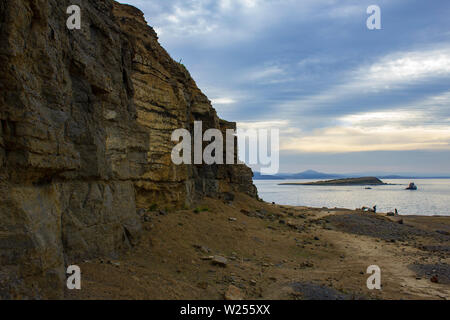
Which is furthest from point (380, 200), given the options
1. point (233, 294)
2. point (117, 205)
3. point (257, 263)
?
point (117, 205)

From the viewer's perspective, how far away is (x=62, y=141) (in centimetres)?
675

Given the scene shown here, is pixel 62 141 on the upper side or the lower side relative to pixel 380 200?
upper

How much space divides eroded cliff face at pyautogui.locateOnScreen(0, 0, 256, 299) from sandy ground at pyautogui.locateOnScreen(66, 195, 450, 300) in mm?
1168

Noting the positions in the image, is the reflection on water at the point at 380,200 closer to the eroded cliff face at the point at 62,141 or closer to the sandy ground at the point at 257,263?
the sandy ground at the point at 257,263

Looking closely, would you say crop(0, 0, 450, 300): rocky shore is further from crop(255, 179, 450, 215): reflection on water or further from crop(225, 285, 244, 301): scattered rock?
crop(255, 179, 450, 215): reflection on water

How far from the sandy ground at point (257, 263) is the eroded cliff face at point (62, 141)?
1.17 meters

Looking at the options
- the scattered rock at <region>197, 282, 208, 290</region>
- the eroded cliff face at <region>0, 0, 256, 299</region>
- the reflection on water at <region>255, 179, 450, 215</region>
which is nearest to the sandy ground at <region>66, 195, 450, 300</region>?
the scattered rock at <region>197, 282, 208, 290</region>

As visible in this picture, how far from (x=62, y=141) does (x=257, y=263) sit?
972 cm

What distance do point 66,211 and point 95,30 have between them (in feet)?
20.9

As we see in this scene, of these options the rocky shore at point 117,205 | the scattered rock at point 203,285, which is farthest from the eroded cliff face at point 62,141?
the scattered rock at point 203,285

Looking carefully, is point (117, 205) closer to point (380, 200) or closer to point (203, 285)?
point (203, 285)

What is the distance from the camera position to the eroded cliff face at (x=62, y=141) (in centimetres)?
544

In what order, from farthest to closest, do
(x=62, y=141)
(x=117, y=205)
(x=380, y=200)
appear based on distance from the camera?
(x=380, y=200)
(x=117, y=205)
(x=62, y=141)

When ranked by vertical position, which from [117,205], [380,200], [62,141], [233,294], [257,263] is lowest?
[380,200]
